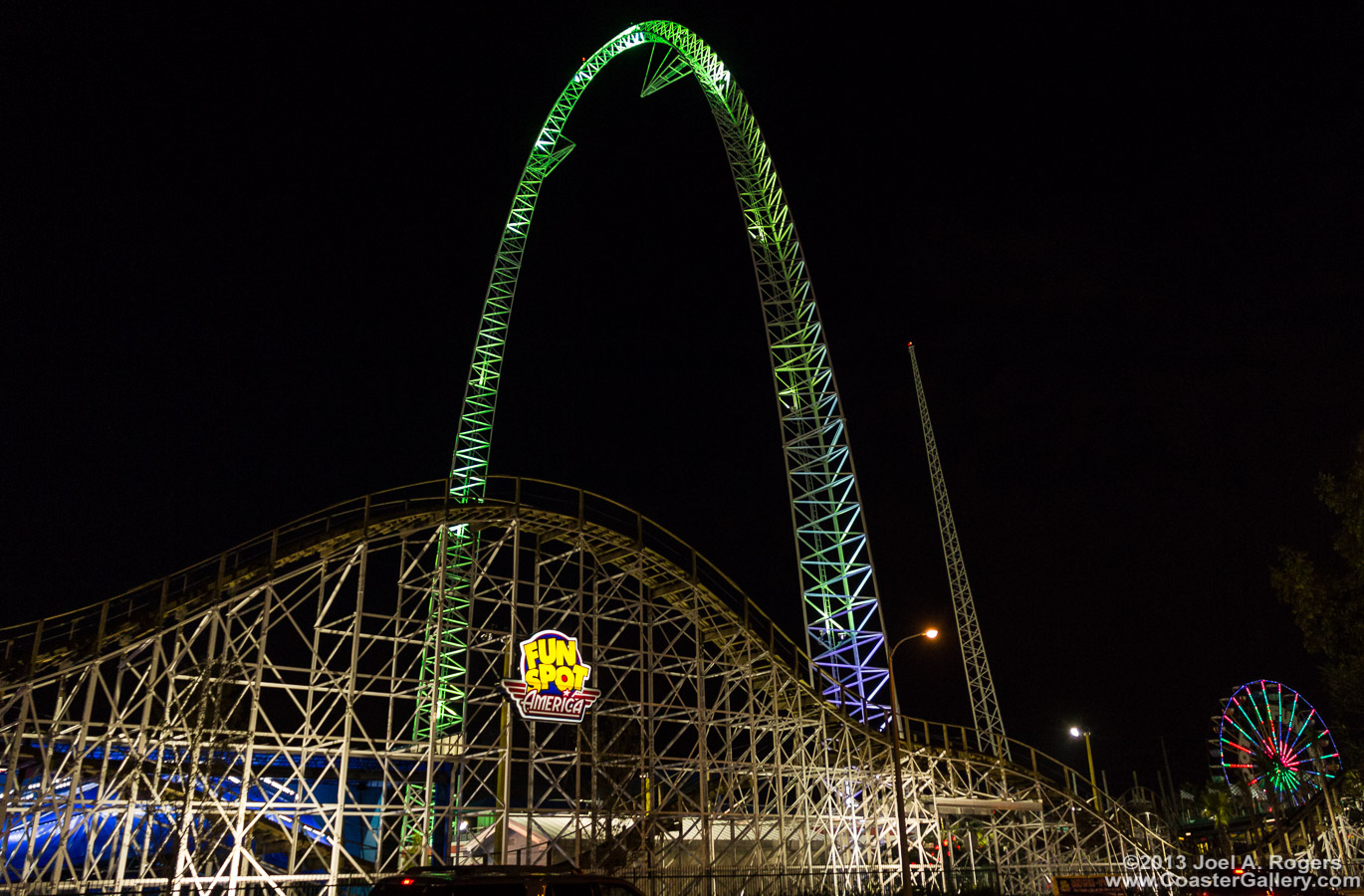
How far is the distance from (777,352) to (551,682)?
24.4 meters

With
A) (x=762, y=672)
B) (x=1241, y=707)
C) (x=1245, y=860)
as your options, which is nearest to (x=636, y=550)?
(x=762, y=672)

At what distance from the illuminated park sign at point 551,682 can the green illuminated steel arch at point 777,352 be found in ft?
43.3

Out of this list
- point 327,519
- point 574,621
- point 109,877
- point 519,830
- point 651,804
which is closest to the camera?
point 109,877

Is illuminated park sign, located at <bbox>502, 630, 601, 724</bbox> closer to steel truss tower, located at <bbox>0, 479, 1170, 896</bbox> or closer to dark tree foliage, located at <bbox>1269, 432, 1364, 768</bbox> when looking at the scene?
steel truss tower, located at <bbox>0, 479, 1170, 896</bbox>

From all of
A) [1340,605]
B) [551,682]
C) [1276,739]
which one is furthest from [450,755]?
[1276,739]

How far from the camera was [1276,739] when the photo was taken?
46.0 m

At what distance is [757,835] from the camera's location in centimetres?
2597

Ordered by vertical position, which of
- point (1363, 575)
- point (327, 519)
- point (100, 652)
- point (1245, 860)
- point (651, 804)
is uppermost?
point (327, 519)

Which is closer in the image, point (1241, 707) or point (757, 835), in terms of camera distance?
point (757, 835)

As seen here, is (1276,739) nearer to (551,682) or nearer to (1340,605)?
(1340,605)

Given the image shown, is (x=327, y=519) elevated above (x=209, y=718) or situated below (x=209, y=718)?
above

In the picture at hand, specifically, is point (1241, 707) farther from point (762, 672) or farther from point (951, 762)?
point (762, 672)

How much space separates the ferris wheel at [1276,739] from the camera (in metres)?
45.0

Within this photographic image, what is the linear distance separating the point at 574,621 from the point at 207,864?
61.3 feet
